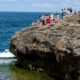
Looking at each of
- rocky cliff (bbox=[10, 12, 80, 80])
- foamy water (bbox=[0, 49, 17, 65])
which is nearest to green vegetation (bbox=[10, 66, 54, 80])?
Result: rocky cliff (bbox=[10, 12, 80, 80])

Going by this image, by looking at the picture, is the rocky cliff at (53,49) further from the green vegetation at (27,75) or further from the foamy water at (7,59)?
the foamy water at (7,59)

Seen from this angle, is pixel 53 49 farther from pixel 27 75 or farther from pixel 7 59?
pixel 7 59

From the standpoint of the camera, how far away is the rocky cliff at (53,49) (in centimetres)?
2198

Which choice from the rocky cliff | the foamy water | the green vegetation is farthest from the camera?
the foamy water

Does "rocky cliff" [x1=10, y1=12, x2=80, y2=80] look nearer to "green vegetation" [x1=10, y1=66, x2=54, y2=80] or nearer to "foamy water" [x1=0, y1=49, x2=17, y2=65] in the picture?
"green vegetation" [x1=10, y1=66, x2=54, y2=80]

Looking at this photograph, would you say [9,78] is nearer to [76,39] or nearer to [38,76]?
[38,76]

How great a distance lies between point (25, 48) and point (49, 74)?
4.19 meters

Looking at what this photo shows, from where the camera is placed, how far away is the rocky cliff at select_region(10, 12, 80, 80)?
22.0 m

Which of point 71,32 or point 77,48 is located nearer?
point 77,48

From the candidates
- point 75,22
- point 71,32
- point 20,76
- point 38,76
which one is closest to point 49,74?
point 38,76

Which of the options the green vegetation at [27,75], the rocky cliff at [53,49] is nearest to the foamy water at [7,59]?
the rocky cliff at [53,49]

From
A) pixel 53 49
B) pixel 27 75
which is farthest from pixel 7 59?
pixel 53 49

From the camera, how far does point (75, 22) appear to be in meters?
27.7

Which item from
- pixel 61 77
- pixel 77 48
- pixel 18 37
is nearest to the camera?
pixel 77 48
